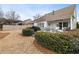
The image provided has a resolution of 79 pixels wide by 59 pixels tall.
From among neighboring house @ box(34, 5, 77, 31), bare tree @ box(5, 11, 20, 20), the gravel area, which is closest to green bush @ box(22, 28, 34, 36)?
the gravel area

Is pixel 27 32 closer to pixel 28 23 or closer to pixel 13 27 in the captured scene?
pixel 28 23

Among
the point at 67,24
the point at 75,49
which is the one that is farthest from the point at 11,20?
the point at 75,49

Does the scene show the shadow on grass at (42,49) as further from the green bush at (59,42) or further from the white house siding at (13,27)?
the white house siding at (13,27)

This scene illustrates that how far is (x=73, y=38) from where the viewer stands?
3.34m

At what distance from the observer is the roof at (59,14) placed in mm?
3433

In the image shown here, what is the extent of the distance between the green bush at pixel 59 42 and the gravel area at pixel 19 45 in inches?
4.1

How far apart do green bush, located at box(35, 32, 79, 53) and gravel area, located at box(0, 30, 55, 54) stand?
0.10 metres

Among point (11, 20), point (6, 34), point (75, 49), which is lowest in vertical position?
point (75, 49)

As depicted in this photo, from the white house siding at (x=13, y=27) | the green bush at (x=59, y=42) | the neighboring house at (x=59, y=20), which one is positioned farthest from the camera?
the white house siding at (x=13, y=27)

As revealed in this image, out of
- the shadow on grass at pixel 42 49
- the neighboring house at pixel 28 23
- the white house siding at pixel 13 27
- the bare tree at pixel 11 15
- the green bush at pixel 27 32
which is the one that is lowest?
the shadow on grass at pixel 42 49

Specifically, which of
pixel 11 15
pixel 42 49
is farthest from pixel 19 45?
pixel 11 15

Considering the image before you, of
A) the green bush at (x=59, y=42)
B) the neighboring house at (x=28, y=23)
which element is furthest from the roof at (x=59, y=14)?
the green bush at (x=59, y=42)

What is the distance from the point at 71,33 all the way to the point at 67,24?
0.64 ft
